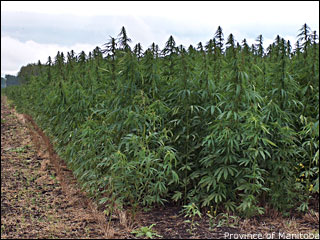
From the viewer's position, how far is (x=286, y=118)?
3879mm

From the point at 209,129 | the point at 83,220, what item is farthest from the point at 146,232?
the point at 209,129

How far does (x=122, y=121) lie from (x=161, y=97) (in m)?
0.56

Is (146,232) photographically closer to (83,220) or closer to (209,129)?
(83,220)

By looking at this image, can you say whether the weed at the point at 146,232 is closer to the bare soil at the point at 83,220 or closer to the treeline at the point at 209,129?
the bare soil at the point at 83,220

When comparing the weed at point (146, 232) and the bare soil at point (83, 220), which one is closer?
the weed at point (146, 232)

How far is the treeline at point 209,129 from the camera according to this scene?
3816mm

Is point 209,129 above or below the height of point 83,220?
above

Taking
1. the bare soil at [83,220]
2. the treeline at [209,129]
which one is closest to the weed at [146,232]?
the bare soil at [83,220]

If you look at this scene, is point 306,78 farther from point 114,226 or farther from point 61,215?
point 61,215

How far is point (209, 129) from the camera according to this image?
3943 mm

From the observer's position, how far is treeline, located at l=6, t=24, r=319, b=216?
12.5 ft

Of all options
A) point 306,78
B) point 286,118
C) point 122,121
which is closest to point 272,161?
point 286,118

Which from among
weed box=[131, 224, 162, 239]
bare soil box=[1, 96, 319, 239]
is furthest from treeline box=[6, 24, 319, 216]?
weed box=[131, 224, 162, 239]

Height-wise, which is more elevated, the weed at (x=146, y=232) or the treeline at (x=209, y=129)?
the treeline at (x=209, y=129)
